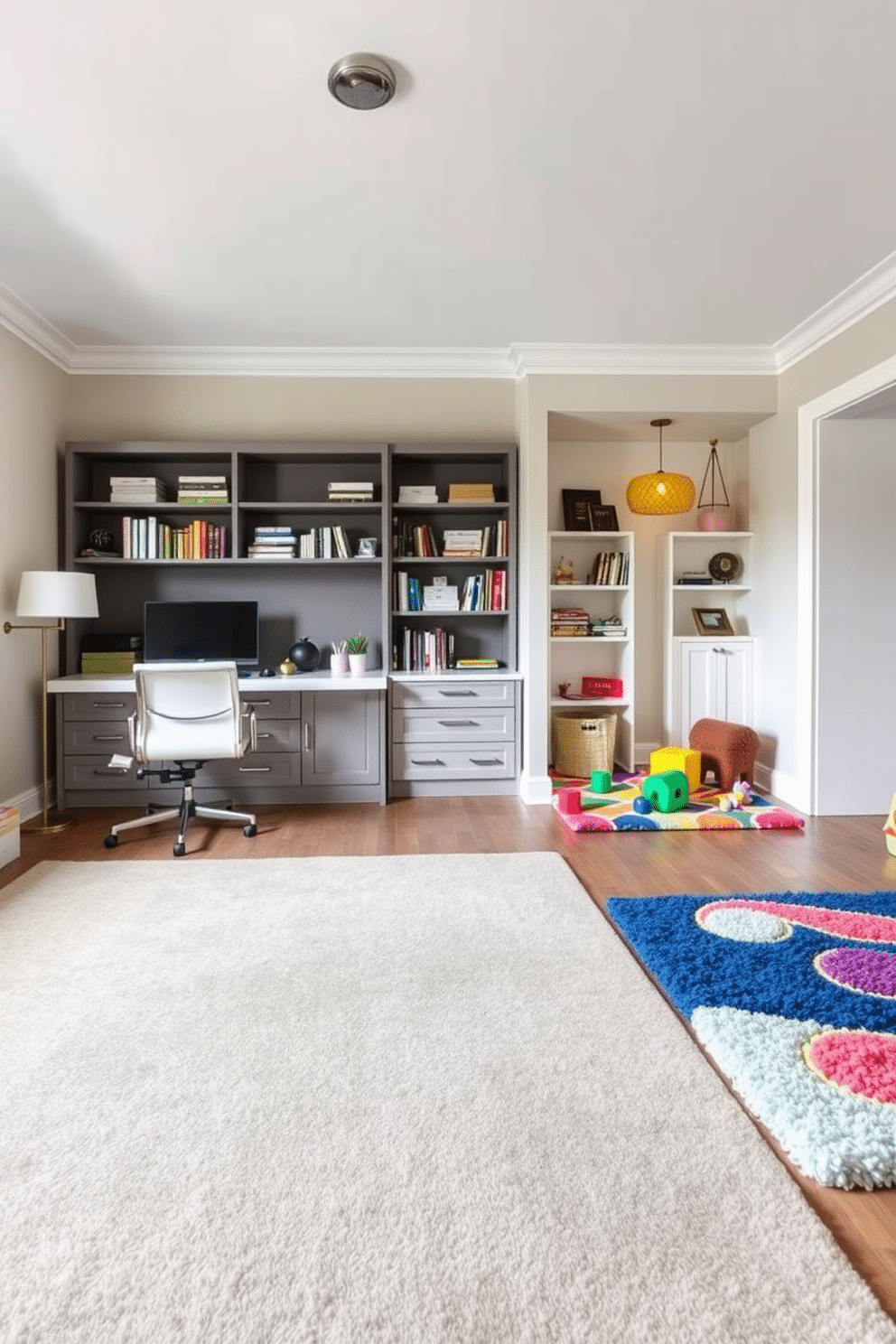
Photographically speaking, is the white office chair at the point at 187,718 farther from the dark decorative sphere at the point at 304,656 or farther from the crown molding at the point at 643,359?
the crown molding at the point at 643,359

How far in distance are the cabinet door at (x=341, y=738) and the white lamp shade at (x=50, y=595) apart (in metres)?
1.29

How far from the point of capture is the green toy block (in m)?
4.26

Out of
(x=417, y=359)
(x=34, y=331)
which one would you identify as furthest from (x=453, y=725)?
(x=34, y=331)

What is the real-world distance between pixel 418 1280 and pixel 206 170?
10.5ft

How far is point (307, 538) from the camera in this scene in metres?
4.77

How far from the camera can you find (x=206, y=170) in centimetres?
278

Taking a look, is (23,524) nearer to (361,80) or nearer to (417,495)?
(417,495)

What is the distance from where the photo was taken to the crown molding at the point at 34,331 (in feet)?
12.8

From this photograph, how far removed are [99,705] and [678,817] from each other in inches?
126

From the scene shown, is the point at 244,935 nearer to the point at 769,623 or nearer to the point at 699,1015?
the point at 699,1015

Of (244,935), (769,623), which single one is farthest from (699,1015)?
(769,623)

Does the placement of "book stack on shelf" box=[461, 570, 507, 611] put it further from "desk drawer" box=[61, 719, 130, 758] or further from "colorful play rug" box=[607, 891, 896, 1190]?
"colorful play rug" box=[607, 891, 896, 1190]

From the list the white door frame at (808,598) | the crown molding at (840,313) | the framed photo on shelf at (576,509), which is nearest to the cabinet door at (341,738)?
the framed photo on shelf at (576,509)

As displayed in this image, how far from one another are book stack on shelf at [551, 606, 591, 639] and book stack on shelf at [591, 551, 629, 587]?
0.27m
